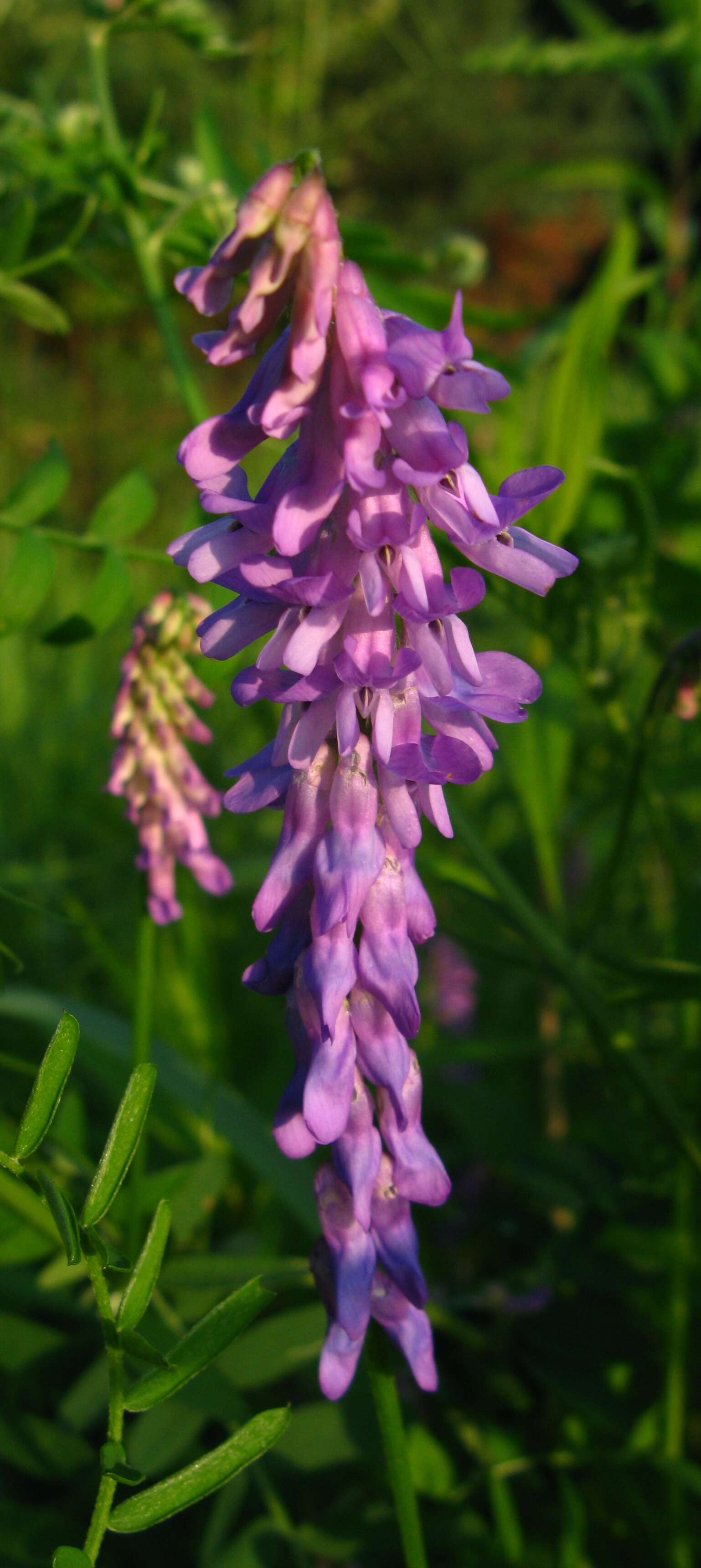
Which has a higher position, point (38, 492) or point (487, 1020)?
point (38, 492)

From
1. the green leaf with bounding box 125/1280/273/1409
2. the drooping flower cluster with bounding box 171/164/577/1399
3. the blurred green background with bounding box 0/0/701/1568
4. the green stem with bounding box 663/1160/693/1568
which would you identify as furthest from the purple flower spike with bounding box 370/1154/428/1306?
the green stem with bounding box 663/1160/693/1568

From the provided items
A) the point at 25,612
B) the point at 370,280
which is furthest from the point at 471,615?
the point at 25,612

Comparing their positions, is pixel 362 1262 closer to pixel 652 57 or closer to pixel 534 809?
pixel 534 809

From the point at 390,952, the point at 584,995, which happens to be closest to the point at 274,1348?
the point at 584,995

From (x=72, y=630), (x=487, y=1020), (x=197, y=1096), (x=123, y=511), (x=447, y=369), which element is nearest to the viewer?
(x=447, y=369)

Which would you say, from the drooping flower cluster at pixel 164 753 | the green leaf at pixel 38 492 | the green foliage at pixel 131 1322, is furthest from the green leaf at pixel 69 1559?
the green leaf at pixel 38 492

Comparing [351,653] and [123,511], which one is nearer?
[351,653]

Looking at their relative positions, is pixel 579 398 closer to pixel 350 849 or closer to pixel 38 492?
pixel 38 492

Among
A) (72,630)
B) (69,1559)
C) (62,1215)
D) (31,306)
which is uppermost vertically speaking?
(31,306)
